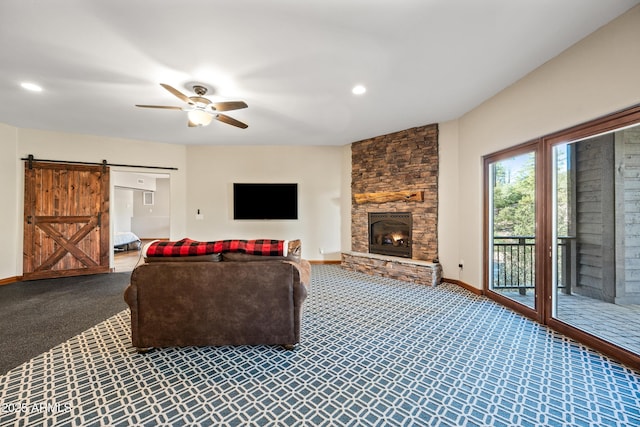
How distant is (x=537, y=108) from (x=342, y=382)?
333cm

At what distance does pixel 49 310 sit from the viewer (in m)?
3.26

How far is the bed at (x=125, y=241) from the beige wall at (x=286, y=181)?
10.5 feet

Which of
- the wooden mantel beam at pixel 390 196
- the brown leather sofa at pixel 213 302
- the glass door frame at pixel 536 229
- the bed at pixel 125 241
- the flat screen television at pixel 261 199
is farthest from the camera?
the bed at pixel 125 241

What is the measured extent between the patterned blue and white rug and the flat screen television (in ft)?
11.3

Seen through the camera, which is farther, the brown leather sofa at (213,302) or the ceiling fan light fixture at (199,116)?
the ceiling fan light fixture at (199,116)

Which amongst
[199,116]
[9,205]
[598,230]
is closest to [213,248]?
[199,116]

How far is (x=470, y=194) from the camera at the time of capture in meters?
4.04

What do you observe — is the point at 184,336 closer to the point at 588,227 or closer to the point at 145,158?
the point at 588,227

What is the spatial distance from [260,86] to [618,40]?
3.25 m

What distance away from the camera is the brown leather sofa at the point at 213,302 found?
7.19 feet

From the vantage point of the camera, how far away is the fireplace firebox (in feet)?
16.2

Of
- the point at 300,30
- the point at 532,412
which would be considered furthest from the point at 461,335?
the point at 300,30

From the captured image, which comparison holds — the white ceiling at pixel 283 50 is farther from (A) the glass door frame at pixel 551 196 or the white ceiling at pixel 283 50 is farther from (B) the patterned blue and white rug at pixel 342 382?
(B) the patterned blue and white rug at pixel 342 382

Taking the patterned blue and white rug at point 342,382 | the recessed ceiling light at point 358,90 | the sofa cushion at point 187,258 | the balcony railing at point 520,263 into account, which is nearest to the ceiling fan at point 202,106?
the recessed ceiling light at point 358,90
